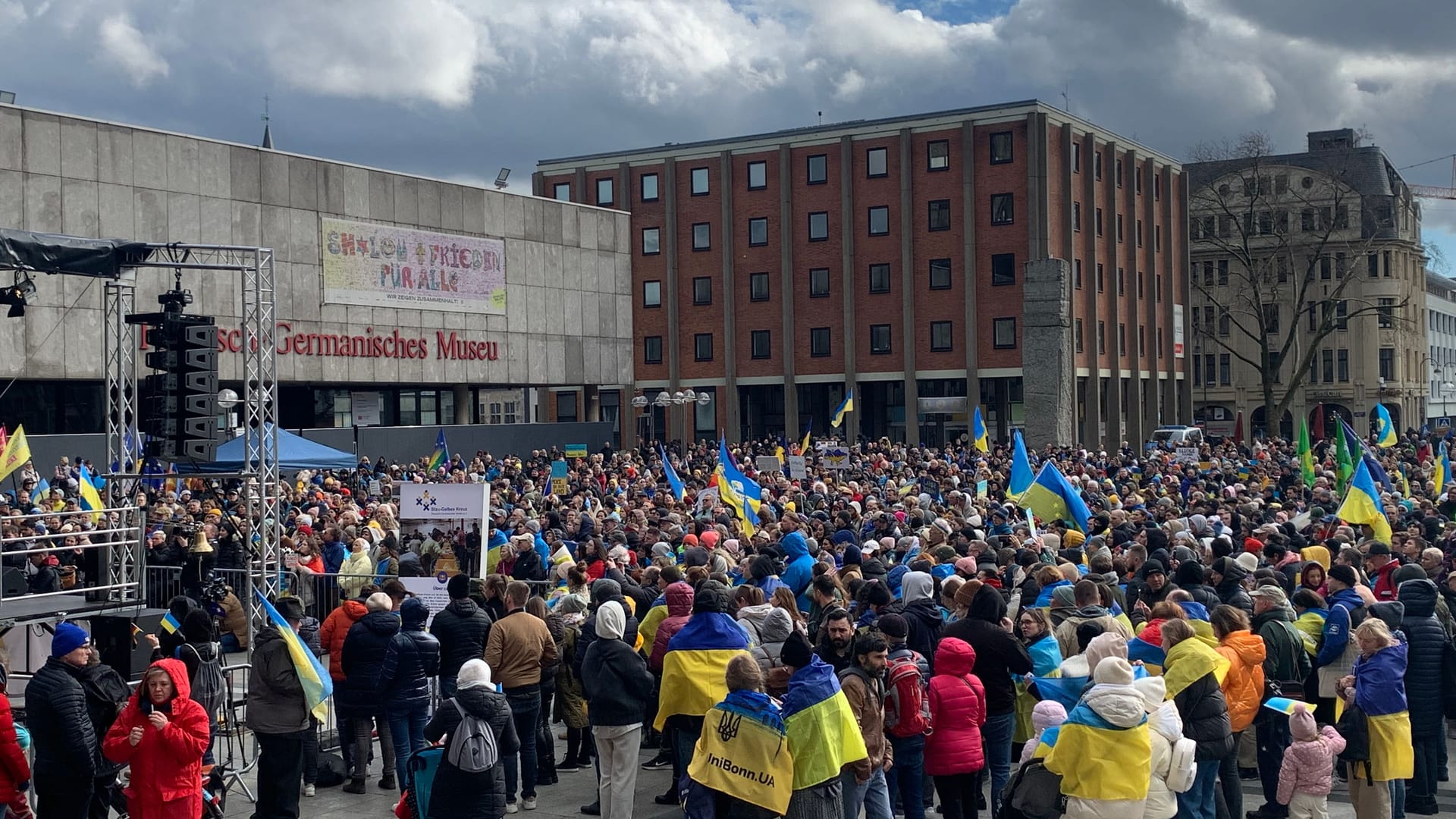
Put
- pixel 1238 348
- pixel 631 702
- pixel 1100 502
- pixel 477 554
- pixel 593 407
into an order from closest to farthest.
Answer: pixel 631 702, pixel 477 554, pixel 1100 502, pixel 593 407, pixel 1238 348

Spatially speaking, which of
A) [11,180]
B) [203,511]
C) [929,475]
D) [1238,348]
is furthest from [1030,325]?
[1238,348]

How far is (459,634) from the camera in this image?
1094cm

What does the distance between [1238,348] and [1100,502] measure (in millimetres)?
68811

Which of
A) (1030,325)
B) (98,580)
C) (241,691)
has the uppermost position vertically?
(1030,325)

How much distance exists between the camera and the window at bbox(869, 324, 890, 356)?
57.4m

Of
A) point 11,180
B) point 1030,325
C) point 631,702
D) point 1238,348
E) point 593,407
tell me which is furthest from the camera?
point 1238,348

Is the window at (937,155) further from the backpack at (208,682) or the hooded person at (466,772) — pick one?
the hooded person at (466,772)

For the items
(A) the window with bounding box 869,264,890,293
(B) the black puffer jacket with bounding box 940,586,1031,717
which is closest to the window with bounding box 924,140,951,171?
(A) the window with bounding box 869,264,890,293

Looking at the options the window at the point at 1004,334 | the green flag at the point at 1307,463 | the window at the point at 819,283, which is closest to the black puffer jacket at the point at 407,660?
the green flag at the point at 1307,463

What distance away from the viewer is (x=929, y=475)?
1099 inches

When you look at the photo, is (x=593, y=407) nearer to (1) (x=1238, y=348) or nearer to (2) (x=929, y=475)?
(2) (x=929, y=475)

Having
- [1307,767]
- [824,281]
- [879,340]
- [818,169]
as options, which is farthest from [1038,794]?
[818,169]

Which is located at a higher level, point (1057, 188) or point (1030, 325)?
point (1057, 188)

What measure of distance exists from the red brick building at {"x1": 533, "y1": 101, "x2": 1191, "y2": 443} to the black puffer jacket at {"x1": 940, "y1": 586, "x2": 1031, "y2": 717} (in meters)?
44.2
